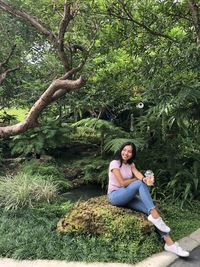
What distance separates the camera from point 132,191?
14.7 ft

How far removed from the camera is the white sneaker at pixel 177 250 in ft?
13.2

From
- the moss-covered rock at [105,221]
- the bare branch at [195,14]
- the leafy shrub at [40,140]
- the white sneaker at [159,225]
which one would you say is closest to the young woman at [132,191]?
the white sneaker at [159,225]

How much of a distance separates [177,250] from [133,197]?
0.79m

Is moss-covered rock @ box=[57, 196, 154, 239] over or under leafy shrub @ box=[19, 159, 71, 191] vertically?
under

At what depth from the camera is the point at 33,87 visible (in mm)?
8602

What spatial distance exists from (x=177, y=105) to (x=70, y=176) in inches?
100

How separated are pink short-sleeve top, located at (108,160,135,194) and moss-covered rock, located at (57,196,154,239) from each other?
0.26 m

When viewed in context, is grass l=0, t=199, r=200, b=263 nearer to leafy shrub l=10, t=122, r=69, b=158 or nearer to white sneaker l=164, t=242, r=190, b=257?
white sneaker l=164, t=242, r=190, b=257

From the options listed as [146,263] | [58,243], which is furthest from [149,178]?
[58,243]


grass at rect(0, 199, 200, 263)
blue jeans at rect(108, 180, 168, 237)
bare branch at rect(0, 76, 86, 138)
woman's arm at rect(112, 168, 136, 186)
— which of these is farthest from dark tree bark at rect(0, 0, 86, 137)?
blue jeans at rect(108, 180, 168, 237)

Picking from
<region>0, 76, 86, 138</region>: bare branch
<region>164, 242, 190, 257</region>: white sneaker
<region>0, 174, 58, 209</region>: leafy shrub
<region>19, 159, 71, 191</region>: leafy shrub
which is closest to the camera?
<region>164, 242, 190, 257</region>: white sneaker

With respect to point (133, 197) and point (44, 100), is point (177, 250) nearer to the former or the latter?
point (133, 197)

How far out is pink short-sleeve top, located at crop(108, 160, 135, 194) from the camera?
470cm

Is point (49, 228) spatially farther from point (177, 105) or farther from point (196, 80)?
point (196, 80)
